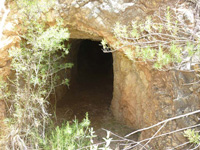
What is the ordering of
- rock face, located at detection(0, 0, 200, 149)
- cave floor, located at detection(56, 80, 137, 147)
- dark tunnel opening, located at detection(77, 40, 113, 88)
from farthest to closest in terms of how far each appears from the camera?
dark tunnel opening, located at detection(77, 40, 113, 88), cave floor, located at detection(56, 80, 137, 147), rock face, located at detection(0, 0, 200, 149)

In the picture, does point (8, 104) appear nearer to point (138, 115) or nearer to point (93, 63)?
point (138, 115)

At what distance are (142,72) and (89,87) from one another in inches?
144

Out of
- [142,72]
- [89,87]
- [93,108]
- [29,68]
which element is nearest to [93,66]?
[89,87]

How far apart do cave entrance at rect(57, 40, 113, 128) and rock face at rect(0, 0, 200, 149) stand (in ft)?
5.10

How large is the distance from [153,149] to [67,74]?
367 cm

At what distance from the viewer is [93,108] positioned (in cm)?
616

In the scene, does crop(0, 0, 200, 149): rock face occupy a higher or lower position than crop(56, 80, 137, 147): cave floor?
higher

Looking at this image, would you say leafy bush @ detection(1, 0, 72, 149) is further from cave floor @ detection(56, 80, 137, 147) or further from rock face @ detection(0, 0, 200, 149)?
cave floor @ detection(56, 80, 137, 147)

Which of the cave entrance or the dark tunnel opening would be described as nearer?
the cave entrance

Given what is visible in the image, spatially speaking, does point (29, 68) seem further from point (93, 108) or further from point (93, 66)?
point (93, 66)

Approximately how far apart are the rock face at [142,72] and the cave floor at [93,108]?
83 cm

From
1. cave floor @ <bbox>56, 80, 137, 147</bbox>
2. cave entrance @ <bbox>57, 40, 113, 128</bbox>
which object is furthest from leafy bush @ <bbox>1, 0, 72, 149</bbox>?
cave entrance @ <bbox>57, 40, 113, 128</bbox>

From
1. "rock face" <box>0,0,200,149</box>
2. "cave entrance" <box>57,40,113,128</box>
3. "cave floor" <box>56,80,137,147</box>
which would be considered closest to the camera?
"rock face" <box>0,0,200,149</box>

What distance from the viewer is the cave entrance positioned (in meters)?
5.89
